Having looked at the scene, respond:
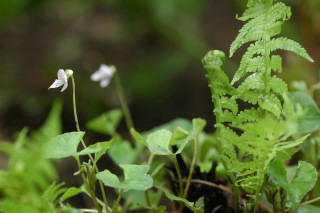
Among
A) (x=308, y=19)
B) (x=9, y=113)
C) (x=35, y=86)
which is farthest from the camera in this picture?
(x=35, y=86)

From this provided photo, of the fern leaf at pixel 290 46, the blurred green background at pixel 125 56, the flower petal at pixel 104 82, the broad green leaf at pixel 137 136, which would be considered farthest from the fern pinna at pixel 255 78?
the blurred green background at pixel 125 56

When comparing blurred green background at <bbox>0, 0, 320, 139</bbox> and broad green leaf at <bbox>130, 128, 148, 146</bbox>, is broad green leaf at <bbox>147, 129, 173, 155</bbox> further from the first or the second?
blurred green background at <bbox>0, 0, 320, 139</bbox>

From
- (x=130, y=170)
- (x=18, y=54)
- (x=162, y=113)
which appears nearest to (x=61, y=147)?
(x=130, y=170)

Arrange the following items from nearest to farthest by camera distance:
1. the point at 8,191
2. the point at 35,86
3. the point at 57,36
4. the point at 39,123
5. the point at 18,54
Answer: the point at 8,191, the point at 39,123, the point at 35,86, the point at 18,54, the point at 57,36

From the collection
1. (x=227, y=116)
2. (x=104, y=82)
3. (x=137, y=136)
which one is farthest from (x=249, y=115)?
(x=104, y=82)

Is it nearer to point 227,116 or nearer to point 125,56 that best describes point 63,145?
point 227,116

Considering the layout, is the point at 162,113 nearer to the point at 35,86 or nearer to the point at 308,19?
the point at 35,86

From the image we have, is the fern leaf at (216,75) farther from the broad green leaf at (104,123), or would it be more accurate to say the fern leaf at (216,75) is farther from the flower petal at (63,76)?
the broad green leaf at (104,123)
